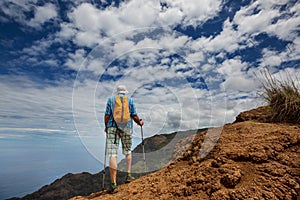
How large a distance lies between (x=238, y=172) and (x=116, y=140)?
3.04 metres

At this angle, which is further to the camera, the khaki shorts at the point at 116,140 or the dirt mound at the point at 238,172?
the khaki shorts at the point at 116,140

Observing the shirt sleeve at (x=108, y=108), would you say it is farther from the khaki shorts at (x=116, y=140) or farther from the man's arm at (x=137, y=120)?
the man's arm at (x=137, y=120)

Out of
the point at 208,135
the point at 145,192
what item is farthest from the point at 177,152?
the point at 145,192

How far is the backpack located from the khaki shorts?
0.82ft

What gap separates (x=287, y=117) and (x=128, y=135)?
4087mm

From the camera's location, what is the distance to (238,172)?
146 inches

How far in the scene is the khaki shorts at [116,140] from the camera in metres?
5.62

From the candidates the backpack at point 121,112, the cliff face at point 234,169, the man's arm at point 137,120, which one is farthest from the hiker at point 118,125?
the cliff face at point 234,169

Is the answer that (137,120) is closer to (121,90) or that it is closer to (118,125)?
(118,125)

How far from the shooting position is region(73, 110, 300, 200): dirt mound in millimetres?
3430

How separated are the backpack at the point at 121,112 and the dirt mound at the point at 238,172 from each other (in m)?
1.55

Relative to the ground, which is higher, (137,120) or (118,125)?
(137,120)

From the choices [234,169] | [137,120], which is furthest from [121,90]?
[234,169]

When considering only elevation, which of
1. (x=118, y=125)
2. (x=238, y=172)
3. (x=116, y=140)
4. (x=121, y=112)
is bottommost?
(x=238, y=172)
